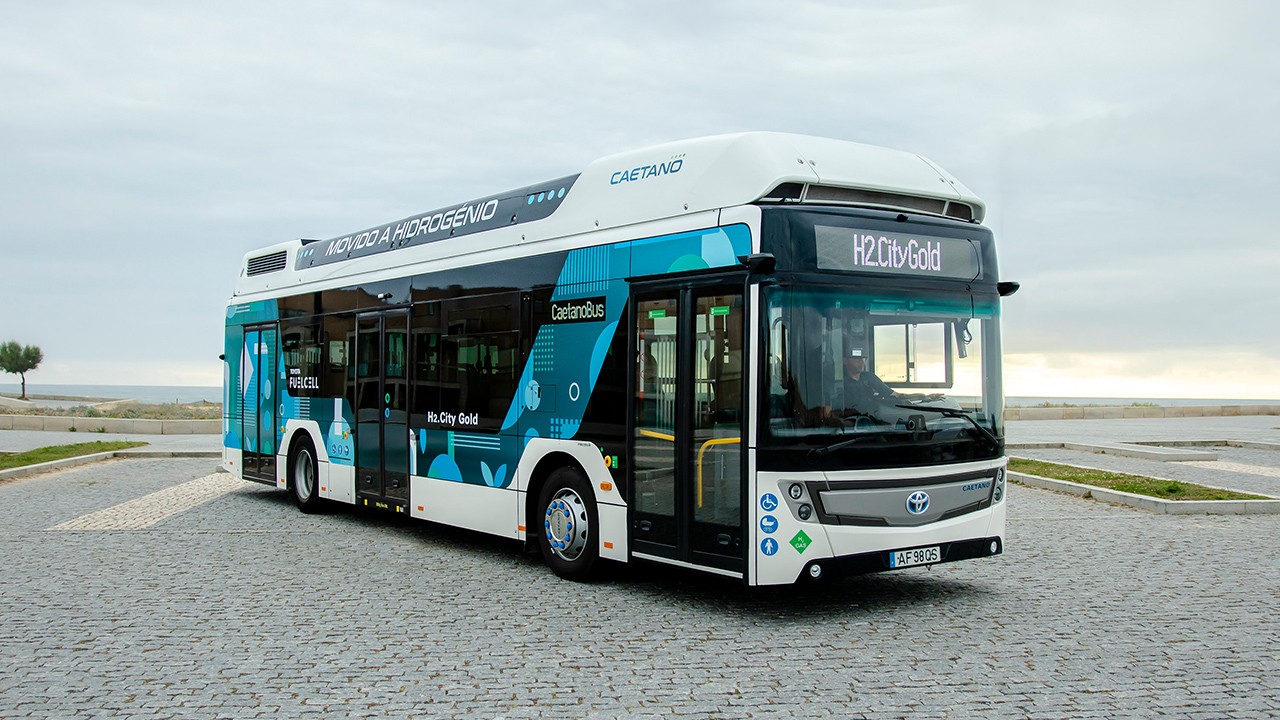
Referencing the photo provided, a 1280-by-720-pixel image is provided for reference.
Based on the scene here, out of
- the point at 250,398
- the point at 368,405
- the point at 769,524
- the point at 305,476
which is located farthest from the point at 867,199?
the point at 250,398

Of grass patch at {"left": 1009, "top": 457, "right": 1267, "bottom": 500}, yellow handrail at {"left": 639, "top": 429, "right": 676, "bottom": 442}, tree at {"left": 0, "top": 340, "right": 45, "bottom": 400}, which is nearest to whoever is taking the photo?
yellow handrail at {"left": 639, "top": 429, "right": 676, "bottom": 442}

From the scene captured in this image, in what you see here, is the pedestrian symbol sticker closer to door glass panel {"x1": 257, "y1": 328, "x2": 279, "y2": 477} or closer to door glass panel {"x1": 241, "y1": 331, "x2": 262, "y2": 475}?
door glass panel {"x1": 257, "y1": 328, "x2": 279, "y2": 477}

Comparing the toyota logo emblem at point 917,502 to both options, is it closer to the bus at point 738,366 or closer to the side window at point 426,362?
the bus at point 738,366

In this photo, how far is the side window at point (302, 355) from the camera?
1487 cm

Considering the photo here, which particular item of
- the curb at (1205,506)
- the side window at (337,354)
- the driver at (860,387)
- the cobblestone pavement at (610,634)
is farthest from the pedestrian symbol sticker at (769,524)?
the curb at (1205,506)

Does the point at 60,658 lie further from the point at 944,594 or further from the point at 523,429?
the point at 944,594

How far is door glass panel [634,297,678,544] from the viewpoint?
874 centimetres

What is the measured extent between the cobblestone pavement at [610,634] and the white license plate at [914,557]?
0.40 metres

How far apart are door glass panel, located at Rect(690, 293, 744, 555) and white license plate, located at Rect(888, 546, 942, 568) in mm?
1162

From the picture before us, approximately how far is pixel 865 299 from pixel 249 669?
191 inches

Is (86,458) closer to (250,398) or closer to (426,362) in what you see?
(250,398)

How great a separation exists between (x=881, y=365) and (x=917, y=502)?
1.05m

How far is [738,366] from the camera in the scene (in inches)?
320

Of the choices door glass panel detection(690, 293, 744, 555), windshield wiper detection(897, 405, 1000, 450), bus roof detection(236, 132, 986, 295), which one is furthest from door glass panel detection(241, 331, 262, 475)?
windshield wiper detection(897, 405, 1000, 450)
